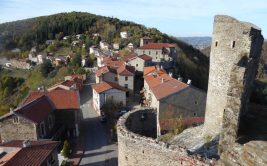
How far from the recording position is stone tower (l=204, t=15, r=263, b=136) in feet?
45.2

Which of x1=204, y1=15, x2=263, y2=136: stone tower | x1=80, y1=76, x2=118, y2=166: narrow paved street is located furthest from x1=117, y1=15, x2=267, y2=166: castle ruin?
x1=80, y1=76, x2=118, y2=166: narrow paved street

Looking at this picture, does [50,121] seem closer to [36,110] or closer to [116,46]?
[36,110]

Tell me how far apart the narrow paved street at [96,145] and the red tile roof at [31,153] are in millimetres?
4610

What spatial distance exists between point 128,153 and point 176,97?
40.6 feet

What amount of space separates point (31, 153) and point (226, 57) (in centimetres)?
1354

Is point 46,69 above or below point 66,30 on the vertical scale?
below

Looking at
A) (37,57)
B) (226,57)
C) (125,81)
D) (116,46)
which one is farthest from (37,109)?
(37,57)

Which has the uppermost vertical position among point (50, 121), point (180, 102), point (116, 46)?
point (116, 46)

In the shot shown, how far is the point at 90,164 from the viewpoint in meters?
23.1

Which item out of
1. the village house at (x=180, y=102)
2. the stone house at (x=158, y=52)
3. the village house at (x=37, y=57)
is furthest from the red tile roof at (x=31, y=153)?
the village house at (x=37, y=57)

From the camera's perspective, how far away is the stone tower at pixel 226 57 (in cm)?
1378

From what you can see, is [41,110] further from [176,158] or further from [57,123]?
[176,158]

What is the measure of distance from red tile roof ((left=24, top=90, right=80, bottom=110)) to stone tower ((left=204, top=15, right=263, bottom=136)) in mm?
14881

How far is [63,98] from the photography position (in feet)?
92.7
